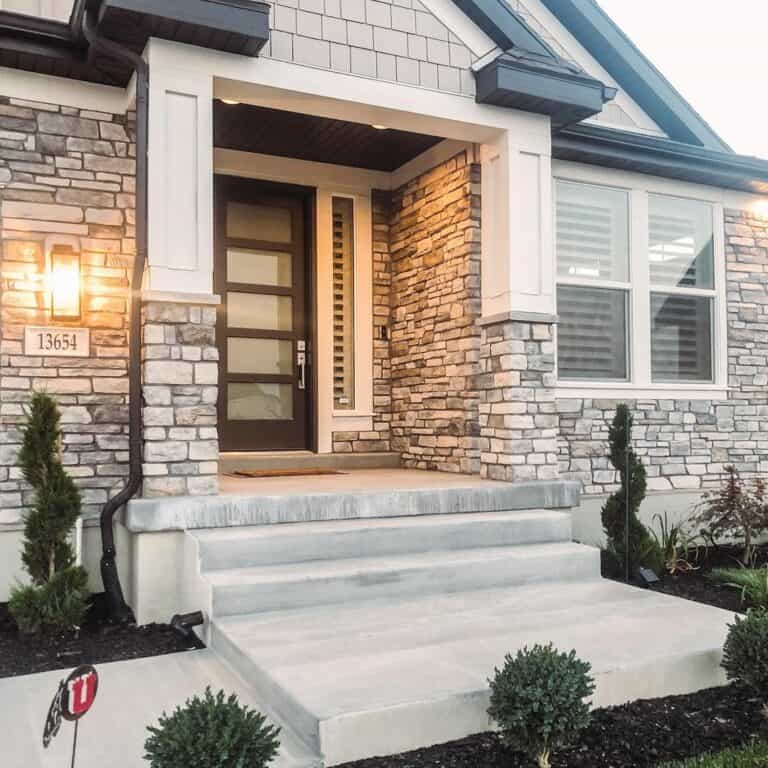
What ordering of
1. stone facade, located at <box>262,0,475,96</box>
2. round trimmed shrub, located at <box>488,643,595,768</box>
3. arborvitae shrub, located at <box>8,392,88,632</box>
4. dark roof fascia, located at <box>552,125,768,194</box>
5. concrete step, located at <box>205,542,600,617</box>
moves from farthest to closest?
dark roof fascia, located at <box>552,125,768,194</box>, stone facade, located at <box>262,0,475,96</box>, arborvitae shrub, located at <box>8,392,88,632</box>, concrete step, located at <box>205,542,600,617</box>, round trimmed shrub, located at <box>488,643,595,768</box>

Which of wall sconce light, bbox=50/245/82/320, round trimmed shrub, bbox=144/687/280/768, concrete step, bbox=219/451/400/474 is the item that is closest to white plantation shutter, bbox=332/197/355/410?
concrete step, bbox=219/451/400/474

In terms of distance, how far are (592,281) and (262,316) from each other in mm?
2917

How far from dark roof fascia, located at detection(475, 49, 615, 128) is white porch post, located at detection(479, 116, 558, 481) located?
18 cm

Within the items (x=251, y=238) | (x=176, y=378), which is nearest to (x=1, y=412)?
(x=176, y=378)

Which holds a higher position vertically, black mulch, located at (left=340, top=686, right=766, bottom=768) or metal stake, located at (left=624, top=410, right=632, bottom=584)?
metal stake, located at (left=624, top=410, right=632, bottom=584)

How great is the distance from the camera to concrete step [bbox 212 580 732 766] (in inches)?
113

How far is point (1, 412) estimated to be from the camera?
4.84 m

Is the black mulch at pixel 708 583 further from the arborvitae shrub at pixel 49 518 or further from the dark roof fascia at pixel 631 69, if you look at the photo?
the dark roof fascia at pixel 631 69

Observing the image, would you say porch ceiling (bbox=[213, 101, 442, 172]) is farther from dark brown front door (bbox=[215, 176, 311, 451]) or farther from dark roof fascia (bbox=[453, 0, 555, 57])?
dark roof fascia (bbox=[453, 0, 555, 57])

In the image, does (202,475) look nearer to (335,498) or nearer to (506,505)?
(335,498)

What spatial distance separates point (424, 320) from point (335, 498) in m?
2.45

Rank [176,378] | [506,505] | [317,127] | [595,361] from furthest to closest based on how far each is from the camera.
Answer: [595,361] < [317,127] < [506,505] < [176,378]

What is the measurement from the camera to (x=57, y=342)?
4.96m

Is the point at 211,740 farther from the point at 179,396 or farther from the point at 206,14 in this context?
the point at 206,14
